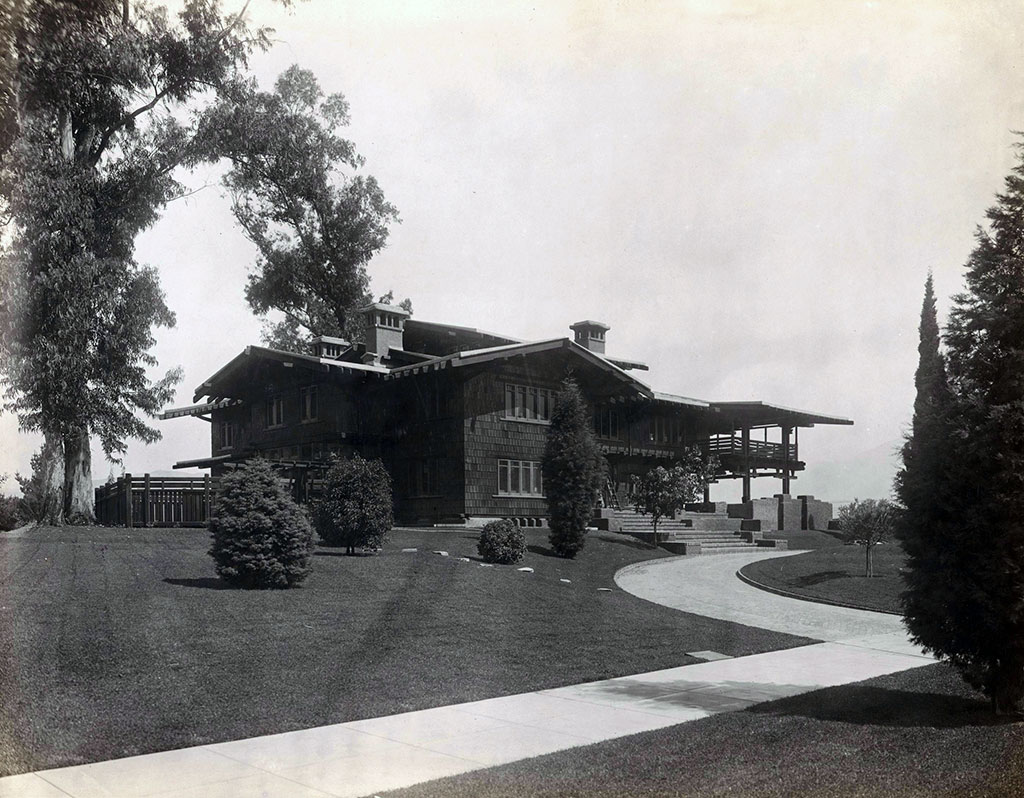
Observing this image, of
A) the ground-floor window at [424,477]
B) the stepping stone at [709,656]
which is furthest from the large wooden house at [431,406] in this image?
the stepping stone at [709,656]

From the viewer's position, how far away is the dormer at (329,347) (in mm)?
31422

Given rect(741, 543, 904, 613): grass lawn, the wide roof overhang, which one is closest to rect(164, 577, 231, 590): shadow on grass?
rect(741, 543, 904, 613): grass lawn

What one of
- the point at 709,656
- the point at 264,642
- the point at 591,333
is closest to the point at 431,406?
the point at 591,333

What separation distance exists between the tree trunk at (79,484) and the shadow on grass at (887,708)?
645 inches

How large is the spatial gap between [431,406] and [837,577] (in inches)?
522

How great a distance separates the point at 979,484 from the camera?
8156 mm

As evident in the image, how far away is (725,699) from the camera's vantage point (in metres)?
9.34

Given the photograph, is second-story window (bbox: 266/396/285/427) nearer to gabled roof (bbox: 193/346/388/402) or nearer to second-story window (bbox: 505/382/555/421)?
gabled roof (bbox: 193/346/388/402)

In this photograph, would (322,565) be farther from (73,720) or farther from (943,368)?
(943,368)

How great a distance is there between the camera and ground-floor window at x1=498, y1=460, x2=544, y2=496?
94.6ft

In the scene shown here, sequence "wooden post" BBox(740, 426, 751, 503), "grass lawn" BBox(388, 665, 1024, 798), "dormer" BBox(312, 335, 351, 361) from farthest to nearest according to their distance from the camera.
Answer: "wooden post" BBox(740, 426, 751, 503)
"dormer" BBox(312, 335, 351, 361)
"grass lawn" BBox(388, 665, 1024, 798)

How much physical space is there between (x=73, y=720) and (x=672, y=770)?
483 centimetres

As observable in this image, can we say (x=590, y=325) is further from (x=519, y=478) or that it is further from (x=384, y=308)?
(x=384, y=308)

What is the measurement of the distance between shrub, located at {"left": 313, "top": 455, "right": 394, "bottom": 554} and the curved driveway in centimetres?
546
